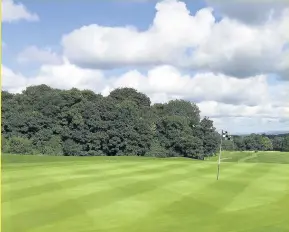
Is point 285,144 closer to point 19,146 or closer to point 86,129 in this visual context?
point 86,129

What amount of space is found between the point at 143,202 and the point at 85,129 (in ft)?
188

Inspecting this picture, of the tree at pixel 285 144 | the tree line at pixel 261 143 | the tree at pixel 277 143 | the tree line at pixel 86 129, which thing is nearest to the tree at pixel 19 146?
the tree line at pixel 86 129

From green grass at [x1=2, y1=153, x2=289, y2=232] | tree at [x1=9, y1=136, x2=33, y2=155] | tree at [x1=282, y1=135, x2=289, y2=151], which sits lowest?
green grass at [x1=2, y1=153, x2=289, y2=232]

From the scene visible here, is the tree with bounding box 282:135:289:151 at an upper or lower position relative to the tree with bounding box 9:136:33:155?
upper

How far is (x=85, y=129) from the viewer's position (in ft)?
243

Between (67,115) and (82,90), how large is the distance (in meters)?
A: 12.7

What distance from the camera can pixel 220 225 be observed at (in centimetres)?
1394

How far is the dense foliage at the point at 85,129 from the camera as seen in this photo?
72938mm

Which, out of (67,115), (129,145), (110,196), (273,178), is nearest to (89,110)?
(67,115)

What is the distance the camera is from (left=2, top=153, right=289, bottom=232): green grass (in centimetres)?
1381

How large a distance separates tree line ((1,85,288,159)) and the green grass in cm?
4494

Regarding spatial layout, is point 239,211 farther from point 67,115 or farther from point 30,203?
point 67,115

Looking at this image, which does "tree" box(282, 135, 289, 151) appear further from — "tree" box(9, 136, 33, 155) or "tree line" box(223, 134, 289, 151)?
"tree" box(9, 136, 33, 155)

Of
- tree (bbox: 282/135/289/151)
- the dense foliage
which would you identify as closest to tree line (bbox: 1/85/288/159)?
the dense foliage
